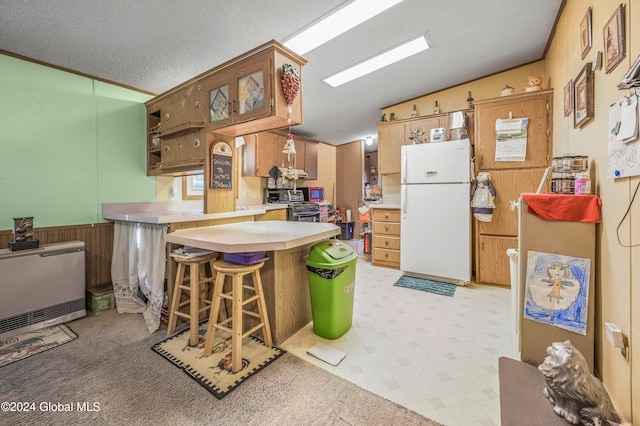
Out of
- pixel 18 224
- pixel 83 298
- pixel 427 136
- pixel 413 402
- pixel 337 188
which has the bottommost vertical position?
pixel 413 402

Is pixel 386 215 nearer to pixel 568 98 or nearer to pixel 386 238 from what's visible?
pixel 386 238

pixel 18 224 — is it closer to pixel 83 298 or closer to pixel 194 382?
pixel 83 298

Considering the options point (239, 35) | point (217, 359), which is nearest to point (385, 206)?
point (239, 35)

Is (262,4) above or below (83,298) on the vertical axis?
above

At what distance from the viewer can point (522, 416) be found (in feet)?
3.95

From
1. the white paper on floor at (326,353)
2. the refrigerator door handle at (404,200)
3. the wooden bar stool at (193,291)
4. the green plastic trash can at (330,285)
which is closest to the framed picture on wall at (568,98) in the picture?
the refrigerator door handle at (404,200)

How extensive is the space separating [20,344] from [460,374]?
3210 mm

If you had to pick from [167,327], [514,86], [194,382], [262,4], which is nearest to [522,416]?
[194,382]

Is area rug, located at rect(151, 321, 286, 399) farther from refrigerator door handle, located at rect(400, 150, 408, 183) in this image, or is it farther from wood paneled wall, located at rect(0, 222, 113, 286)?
refrigerator door handle, located at rect(400, 150, 408, 183)

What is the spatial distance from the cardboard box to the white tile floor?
2000 millimetres

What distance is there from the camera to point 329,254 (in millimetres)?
1958

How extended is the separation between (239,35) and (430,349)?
2.94 metres

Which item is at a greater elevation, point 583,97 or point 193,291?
point 583,97

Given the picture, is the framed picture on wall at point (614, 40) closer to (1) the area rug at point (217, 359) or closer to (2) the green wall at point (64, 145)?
(1) the area rug at point (217, 359)
